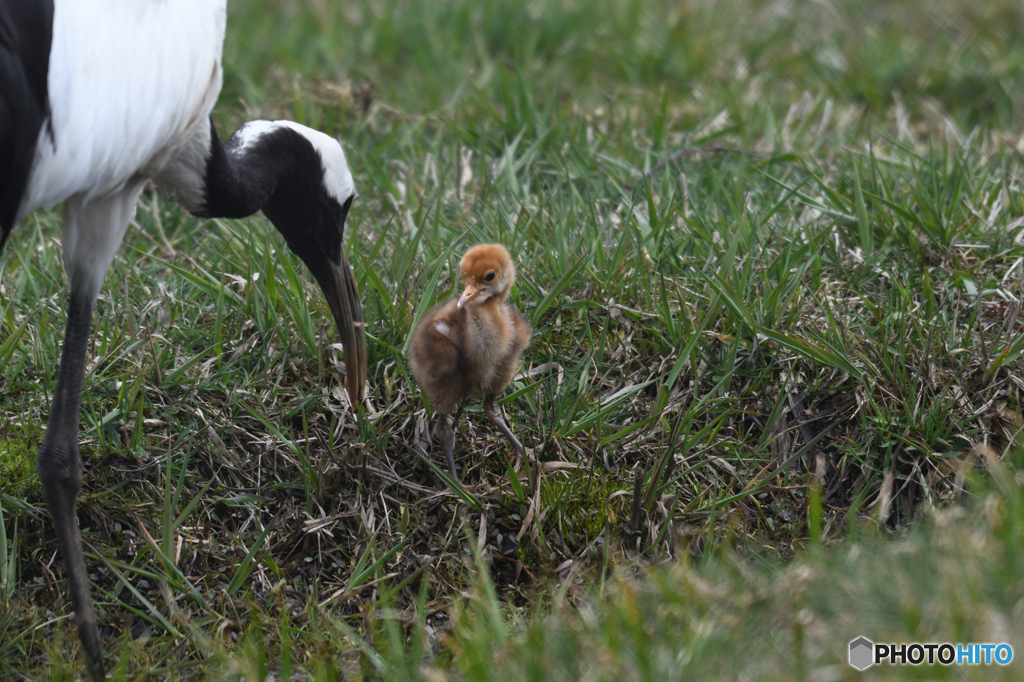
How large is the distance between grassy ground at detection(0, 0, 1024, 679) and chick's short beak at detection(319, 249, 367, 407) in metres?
0.12

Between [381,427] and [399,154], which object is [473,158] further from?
[381,427]

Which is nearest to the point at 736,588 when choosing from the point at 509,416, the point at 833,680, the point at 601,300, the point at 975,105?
the point at 833,680

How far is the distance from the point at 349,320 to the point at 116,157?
891 mm

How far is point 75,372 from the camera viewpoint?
2.82 m

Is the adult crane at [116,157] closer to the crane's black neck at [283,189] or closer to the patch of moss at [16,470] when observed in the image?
the crane's black neck at [283,189]

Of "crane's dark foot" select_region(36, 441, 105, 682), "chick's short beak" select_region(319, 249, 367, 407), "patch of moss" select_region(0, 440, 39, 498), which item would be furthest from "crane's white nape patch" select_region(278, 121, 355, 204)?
"patch of moss" select_region(0, 440, 39, 498)

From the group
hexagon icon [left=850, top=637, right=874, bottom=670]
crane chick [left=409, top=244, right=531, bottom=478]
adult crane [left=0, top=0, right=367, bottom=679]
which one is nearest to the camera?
hexagon icon [left=850, top=637, right=874, bottom=670]

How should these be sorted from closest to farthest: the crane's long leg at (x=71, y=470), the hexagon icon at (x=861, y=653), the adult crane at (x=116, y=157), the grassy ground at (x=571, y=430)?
the hexagon icon at (x=861, y=653) < the grassy ground at (x=571, y=430) < the adult crane at (x=116, y=157) < the crane's long leg at (x=71, y=470)

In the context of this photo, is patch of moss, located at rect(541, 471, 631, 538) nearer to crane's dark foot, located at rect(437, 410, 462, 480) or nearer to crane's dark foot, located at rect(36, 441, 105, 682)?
crane's dark foot, located at rect(437, 410, 462, 480)

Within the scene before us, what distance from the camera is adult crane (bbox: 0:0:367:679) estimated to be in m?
2.38

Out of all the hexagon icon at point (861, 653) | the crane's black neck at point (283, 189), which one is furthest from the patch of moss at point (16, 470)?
the hexagon icon at point (861, 653)

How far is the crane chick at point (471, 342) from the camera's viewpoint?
2.83 metres

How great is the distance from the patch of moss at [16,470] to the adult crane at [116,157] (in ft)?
0.94

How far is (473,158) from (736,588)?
2718 mm
